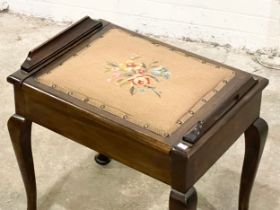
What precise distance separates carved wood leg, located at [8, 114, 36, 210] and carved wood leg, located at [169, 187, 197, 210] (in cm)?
41

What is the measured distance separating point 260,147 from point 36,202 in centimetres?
64

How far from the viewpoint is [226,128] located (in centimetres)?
140

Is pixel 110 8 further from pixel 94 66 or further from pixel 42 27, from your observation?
pixel 94 66

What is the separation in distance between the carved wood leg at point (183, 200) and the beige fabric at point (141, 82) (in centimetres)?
13

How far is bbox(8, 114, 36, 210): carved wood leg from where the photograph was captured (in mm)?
1537

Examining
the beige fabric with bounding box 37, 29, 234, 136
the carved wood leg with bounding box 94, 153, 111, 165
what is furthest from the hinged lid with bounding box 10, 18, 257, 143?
the carved wood leg with bounding box 94, 153, 111, 165

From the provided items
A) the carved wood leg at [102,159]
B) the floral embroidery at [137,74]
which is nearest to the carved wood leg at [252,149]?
the floral embroidery at [137,74]

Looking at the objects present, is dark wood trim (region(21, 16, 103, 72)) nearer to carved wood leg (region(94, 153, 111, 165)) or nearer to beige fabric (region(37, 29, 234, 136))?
beige fabric (region(37, 29, 234, 136))

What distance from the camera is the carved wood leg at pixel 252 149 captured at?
5.03ft

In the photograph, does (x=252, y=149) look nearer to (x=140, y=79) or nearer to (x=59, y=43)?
(x=140, y=79)

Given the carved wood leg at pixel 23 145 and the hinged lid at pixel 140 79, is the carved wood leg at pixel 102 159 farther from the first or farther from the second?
the hinged lid at pixel 140 79

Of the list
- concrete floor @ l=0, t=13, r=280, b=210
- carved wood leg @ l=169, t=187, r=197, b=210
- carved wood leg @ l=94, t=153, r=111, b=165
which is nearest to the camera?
carved wood leg @ l=169, t=187, r=197, b=210

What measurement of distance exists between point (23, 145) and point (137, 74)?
0.33 m

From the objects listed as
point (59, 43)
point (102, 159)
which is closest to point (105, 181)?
point (102, 159)
